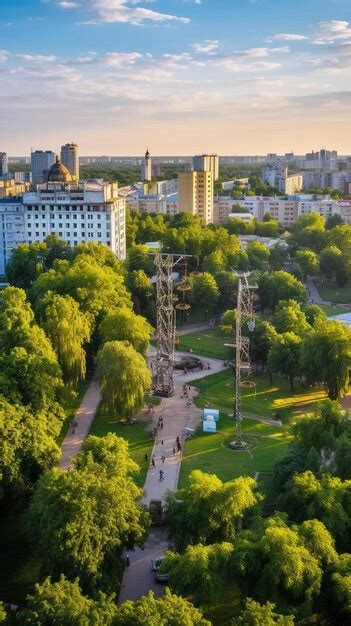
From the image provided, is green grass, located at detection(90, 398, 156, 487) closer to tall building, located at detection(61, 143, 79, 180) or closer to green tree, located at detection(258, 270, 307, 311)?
green tree, located at detection(258, 270, 307, 311)

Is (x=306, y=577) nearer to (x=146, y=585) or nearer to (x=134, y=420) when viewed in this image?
(x=146, y=585)

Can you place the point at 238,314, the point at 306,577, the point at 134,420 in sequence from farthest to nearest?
the point at 134,420 < the point at 238,314 < the point at 306,577

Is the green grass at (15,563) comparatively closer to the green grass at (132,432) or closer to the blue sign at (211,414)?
the green grass at (132,432)

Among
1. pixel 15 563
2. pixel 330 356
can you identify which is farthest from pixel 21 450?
pixel 330 356

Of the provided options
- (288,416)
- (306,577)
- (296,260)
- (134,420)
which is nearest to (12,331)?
(134,420)

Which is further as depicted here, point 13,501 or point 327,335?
point 327,335

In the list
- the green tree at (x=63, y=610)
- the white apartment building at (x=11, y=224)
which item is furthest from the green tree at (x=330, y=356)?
the white apartment building at (x=11, y=224)

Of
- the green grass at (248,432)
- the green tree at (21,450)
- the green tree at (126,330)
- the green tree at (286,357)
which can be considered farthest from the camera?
the green tree at (286,357)
